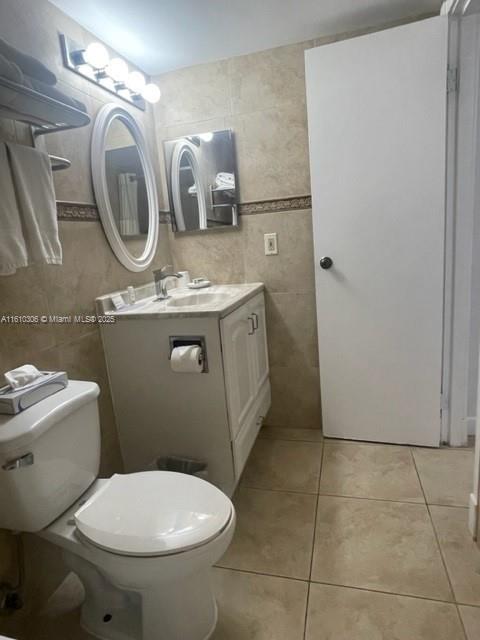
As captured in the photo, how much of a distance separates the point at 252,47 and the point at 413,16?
752 millimetres

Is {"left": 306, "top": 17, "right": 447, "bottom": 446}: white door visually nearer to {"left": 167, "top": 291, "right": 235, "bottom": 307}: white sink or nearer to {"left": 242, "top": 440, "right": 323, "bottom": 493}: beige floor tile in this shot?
{"left": 242, "top": 440, "right": 323, "bottom": 493}: beige floor tile

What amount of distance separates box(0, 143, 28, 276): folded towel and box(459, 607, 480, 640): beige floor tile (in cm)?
167

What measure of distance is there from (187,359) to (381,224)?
3.74 ft

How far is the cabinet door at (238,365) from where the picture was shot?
1440 millimetres

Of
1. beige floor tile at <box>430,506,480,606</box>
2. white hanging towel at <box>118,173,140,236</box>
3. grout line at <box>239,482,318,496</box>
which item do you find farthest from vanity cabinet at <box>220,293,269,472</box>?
beige floor tile at <box>430,506,480,606</box>

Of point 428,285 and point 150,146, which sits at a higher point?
point 150,146

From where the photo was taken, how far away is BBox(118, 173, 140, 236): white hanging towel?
1715 mm

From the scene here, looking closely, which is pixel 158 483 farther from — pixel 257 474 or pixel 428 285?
pixel 428 285

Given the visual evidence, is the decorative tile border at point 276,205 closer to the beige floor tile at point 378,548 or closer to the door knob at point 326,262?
the door knob at point 326,262

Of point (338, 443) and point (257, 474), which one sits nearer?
point (257, 474)

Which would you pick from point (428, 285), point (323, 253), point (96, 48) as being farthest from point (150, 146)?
point (428, 285)

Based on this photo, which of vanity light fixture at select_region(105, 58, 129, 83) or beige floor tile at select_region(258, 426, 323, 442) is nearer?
vanity light fixture at select_region(105, 58, 129, 83)

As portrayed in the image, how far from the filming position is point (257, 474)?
6.04 feet

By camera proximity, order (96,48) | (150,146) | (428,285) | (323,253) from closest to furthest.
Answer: (96,48), (428,285), (323,253), (150,146)
